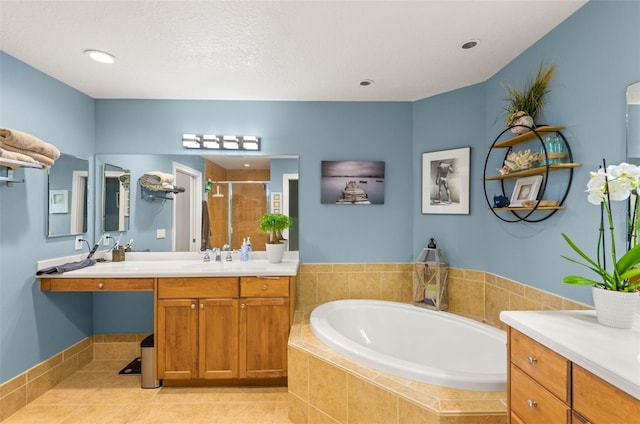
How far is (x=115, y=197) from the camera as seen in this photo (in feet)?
9.29

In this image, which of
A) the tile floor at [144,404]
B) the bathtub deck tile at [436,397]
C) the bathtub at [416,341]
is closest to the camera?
the bathtub deck tile at [436,397]

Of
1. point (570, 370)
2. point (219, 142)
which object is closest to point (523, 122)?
point (570, 370)

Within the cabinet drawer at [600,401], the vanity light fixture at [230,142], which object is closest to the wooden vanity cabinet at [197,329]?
the vanity light fixture at [230,142]

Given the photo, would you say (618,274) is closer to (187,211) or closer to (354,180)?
(354,180)

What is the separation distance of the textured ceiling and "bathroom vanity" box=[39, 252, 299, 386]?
1517 millimetres

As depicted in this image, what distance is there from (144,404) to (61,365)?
2.90ft

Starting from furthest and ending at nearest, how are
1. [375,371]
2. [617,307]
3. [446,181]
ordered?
[446,181] → [375,371] → [617,307]

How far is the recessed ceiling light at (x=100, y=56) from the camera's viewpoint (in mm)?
2014

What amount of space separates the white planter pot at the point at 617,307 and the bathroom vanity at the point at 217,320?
174 centimetres

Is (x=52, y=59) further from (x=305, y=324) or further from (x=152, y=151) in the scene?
(x=305, y=324)

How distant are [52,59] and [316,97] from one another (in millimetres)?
1959

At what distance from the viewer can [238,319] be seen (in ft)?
7.50

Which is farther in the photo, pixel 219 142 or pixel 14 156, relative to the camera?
pixel 219 142

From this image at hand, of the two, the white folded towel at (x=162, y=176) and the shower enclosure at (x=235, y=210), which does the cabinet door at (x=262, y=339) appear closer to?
the shower enclosure at (x=235, y=210)
